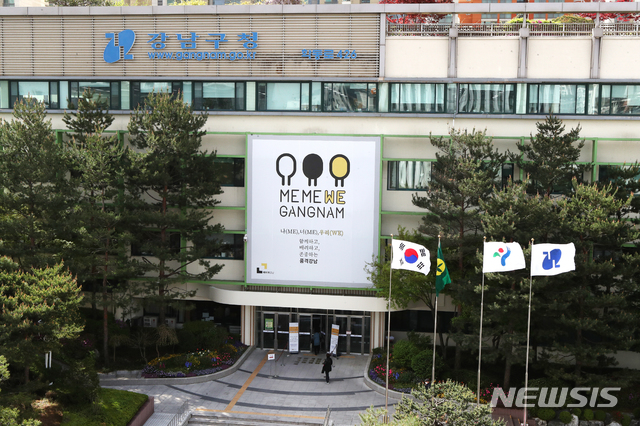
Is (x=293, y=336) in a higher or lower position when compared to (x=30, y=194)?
lower

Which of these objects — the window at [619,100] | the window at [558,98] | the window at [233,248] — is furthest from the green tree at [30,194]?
the window at [619,100]

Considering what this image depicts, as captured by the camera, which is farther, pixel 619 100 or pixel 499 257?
pixel 619 100

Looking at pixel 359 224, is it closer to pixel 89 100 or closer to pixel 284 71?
pixel 284 71

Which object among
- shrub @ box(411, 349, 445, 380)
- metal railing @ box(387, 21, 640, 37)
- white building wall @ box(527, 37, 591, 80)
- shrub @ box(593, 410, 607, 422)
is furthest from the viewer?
white building wall @ box(527, 37, 591, 80)

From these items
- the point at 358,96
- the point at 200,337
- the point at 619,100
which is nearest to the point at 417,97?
the point at 358,96

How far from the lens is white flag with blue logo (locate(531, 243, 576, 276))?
74.6 feet

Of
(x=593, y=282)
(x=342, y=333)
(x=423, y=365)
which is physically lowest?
(x=423, y=365)

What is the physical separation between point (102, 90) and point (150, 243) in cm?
1001

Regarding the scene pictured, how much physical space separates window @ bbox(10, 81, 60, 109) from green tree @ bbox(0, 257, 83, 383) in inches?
550

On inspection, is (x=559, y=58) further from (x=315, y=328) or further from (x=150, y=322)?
(x=150, y=322)

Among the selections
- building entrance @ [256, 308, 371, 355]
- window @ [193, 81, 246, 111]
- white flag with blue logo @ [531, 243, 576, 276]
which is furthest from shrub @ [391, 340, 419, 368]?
window @ [193, 81, 246, 111]

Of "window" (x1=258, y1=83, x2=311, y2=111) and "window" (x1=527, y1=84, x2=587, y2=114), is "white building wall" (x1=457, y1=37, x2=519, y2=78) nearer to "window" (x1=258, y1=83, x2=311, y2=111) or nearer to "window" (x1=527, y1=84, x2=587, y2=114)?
"window" (x1=527, y1=84, x2=587, y2=114)

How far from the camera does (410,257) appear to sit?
24172 millimetres

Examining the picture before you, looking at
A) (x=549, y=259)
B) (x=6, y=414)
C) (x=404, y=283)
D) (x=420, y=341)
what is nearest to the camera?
(x=6, y=414)
